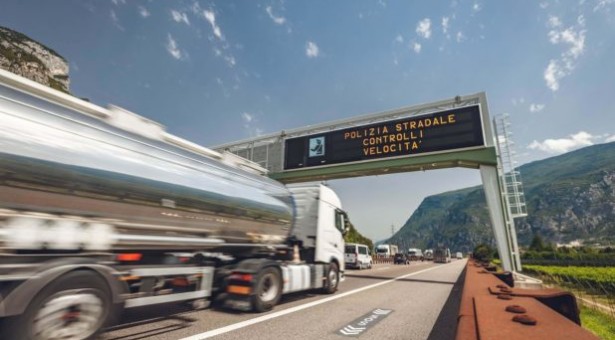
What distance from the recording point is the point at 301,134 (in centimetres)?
1881

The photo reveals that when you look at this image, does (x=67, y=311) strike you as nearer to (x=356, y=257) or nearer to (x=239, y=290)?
(x=239, y=290)

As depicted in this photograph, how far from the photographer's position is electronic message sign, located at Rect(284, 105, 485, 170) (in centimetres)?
1487

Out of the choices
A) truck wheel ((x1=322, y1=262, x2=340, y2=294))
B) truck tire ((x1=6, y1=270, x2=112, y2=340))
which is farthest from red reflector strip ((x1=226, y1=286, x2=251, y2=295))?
truck wheel ((x1=322, y1=262, x2=340, y2=294))

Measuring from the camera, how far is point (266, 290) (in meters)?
7.34

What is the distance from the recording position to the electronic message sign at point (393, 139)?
585 inches

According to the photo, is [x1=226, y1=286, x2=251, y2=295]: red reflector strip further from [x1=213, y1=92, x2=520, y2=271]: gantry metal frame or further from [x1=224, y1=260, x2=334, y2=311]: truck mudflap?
[x1=213, y1=92, x2=520, y2=271]: gantry metal frame

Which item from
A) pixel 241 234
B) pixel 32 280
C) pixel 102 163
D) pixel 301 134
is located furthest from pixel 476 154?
pixel 32 280

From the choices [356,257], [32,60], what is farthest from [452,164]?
[32,60]

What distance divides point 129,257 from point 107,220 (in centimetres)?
76

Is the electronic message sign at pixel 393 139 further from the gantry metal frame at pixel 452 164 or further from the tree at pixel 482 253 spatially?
the tree at pixel 482 253

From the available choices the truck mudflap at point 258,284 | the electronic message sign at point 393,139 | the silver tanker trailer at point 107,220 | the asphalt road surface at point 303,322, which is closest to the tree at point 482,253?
the electronic message sign at point 393,139

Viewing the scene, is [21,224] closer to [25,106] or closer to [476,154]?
[25,106]

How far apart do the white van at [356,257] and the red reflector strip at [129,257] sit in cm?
2256

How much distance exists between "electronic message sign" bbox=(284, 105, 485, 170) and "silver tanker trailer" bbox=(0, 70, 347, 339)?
31.7 ft
